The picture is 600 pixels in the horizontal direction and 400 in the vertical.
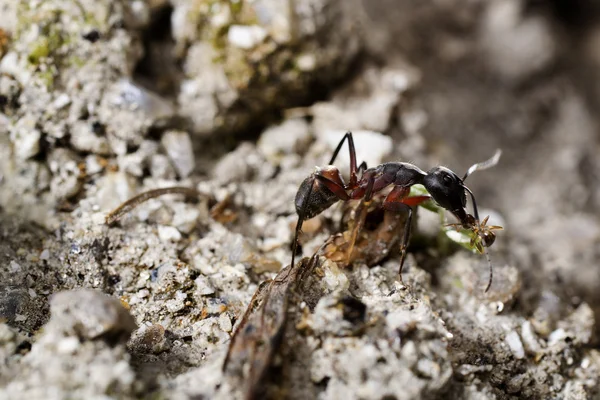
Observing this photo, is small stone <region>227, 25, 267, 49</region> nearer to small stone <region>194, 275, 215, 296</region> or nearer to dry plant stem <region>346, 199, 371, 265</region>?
dry plant stem <region>346, 199, 371, 265</region>

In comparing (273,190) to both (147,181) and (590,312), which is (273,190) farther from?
(590,312)

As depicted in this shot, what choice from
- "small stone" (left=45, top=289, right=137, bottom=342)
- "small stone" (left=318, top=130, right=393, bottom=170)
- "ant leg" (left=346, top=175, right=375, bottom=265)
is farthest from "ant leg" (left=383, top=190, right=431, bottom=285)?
"small stone" (left=45, top=289, right=137, bottom=342)

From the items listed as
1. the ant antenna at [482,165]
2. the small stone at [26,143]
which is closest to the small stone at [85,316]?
the small stone at [26,143]

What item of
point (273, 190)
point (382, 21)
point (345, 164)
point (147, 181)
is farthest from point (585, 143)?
point (147, 181)

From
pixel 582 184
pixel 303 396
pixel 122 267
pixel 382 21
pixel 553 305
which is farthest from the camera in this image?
pixel 382 21

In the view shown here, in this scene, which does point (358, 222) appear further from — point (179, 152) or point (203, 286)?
point (179, 152)

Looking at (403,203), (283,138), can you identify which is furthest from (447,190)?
(283,138)
